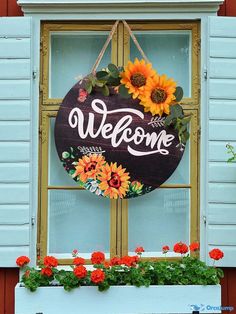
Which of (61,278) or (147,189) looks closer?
(61,278)

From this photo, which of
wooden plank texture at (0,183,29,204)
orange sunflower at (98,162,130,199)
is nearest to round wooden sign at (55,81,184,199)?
orange sunflower at (98,162,130,199)

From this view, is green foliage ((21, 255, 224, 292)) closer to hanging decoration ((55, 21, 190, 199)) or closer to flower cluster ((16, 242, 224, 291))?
flower cluster ((16, 242, 224, 291))

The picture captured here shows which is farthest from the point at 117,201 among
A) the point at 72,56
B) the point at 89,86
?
the point at 72,56

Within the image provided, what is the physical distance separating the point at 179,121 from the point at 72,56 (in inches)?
32.4

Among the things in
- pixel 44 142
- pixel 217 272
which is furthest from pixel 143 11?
pixel 217 272

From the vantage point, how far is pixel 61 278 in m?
3.58

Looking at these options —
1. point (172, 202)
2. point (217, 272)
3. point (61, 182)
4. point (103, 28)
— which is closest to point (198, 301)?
point (217, 272)

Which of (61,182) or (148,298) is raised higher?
(61,182)

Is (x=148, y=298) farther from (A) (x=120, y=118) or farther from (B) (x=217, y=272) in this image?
(A) (x=120, y=118)

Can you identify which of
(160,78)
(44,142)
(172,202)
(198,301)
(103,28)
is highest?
(103,28)

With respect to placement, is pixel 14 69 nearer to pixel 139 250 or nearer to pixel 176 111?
pixel 176 111

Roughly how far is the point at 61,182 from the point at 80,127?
38cm

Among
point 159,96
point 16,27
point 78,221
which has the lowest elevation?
point 78,221

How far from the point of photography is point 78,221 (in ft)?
12.9
